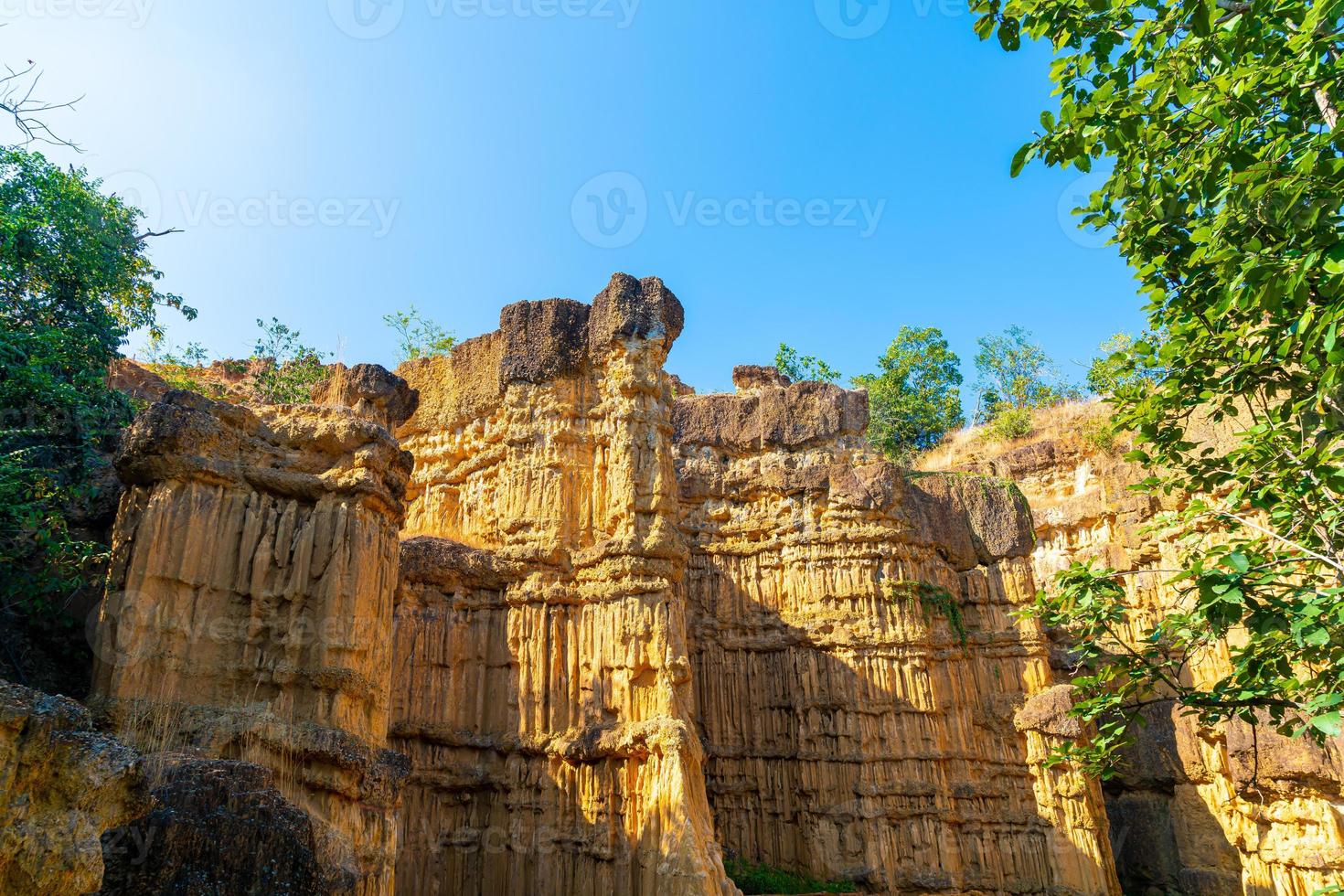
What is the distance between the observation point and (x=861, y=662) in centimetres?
2520

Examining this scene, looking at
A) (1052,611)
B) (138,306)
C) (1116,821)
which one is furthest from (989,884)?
(138,306)

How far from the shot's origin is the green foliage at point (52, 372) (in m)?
14.0

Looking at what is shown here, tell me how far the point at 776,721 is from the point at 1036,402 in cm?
2717

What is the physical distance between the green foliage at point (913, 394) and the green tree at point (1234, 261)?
3219cm

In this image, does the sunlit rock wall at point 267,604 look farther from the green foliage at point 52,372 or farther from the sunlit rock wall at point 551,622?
the sunlit rock wall at point 551,622

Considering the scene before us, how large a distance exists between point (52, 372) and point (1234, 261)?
18.8 m

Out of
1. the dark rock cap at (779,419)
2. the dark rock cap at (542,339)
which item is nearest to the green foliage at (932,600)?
the dark rock cap at (779,419)

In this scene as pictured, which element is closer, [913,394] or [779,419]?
[779,419]

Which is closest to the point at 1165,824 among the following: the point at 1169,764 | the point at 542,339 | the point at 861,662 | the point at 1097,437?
the point at 1169,764

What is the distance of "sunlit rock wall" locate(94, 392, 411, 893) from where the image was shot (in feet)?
40.0

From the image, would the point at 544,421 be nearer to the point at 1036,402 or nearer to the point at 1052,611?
the point at 1052,611

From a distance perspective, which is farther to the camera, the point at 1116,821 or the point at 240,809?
the point at 1116,821

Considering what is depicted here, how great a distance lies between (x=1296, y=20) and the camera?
26.3ft

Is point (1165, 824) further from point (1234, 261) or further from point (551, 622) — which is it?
point (1234, 261)
